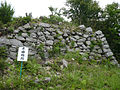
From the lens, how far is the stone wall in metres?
6.14

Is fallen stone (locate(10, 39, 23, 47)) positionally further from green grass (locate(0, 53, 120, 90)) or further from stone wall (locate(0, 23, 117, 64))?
green grass (locate(0, 53, 120, 90))

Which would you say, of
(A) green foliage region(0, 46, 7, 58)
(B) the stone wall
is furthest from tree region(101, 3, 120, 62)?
(A) green foliage region(0, 46, 7, 58)

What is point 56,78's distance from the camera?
4613 mm

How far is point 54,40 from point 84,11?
7089 mm

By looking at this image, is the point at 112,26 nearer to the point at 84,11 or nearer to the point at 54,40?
the point at 84,11

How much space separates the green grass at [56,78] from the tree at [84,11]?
7.16 metres

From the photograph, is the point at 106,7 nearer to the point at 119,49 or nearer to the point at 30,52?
the point at 119,49

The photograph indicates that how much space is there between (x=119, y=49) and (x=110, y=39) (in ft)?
3.70

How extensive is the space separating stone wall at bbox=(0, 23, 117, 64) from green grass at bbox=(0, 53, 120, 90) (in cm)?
102

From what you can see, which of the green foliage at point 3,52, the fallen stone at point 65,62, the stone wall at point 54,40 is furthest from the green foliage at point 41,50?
the green foliage at point 3,52

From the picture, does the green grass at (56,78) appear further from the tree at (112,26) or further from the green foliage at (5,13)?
the tree at (112,26)

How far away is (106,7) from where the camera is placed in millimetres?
11320

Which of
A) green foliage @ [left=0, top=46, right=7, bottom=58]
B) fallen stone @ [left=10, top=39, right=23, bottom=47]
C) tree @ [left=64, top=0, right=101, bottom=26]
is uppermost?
tree @ [left=64, top=0, right=101, bottom=26]

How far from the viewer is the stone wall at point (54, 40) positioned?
614 centimetres
